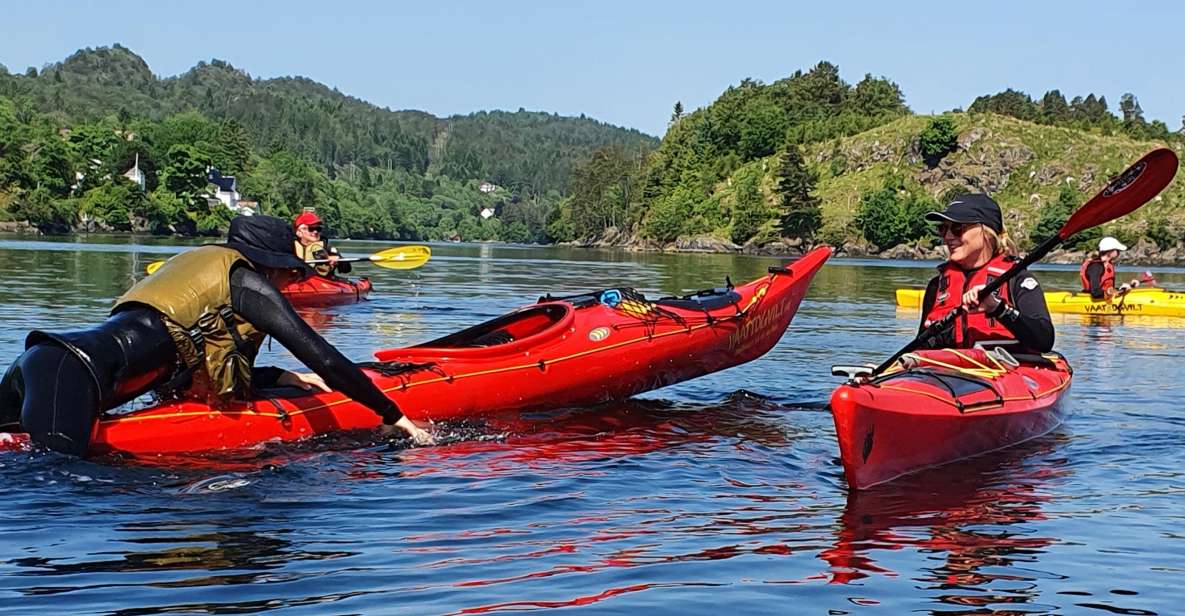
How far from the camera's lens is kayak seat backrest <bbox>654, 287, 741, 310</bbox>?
10.4 meters

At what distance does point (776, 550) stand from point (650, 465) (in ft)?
7.00

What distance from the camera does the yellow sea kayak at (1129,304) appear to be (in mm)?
21750

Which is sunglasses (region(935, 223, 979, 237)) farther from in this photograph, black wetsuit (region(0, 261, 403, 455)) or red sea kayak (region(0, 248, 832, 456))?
black wetsuit (region(0, 261, 403, 455))

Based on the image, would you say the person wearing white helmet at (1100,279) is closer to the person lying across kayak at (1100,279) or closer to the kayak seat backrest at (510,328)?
the person lying across kayak at (1100,279)

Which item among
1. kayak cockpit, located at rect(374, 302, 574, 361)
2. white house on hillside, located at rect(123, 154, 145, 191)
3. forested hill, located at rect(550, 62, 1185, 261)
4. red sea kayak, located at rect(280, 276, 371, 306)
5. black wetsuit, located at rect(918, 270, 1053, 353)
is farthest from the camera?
white house on hillside, located at rect(123, 154, 145, 191)

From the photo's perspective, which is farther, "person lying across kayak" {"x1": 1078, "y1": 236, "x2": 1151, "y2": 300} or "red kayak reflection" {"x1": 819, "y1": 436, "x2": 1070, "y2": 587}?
"person lying across kayak" {"x1": 1078, "y1": 236, "x2": 1151, "y2": 300}

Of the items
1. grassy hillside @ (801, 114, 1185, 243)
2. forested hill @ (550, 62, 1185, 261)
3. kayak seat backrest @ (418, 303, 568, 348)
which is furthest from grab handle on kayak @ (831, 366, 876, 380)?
grassy hillside @ (801, 114, 1185, 243)

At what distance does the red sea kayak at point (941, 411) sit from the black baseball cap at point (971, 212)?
2.85 ft

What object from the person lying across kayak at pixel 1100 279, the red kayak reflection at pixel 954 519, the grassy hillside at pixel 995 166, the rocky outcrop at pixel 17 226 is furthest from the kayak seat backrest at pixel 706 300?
the grassy hillside at pixel 995 166

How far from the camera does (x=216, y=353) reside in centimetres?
701

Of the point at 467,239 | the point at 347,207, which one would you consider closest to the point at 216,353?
the point at 347,207

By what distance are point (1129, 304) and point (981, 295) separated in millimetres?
15783

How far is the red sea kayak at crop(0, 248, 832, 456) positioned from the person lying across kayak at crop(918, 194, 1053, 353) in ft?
7.41

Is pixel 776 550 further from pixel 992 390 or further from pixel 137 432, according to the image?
pixel 137 432
